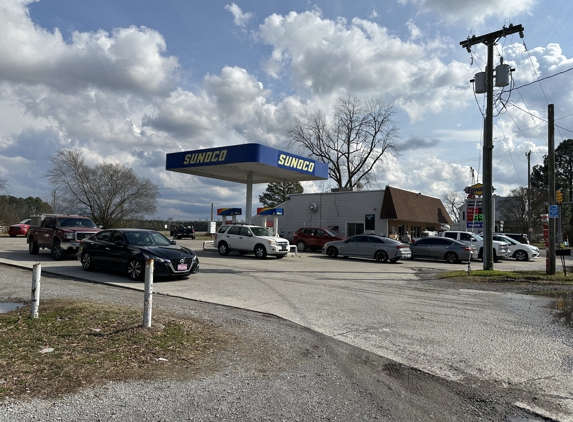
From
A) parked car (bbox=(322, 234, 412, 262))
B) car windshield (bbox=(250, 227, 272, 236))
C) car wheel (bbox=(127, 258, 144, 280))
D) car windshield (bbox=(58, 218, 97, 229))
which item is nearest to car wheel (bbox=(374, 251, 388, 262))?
parked car (bbox=(322, 234, 412, 262))

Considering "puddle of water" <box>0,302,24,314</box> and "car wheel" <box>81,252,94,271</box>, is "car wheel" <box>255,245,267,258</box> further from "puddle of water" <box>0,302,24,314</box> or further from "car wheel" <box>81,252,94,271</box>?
"puddle of water" <box>0,302,24,314</box>

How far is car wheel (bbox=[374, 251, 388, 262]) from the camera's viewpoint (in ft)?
75.4

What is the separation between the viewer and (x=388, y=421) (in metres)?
3.88

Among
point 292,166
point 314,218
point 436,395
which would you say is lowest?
point 436,395

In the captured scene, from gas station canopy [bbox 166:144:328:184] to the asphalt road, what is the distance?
8272mm

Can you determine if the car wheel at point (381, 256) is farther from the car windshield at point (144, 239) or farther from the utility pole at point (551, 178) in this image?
the car windshield at point (144, 239)

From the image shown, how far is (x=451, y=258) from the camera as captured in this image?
23.7 meters

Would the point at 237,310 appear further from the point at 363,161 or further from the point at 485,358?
the point at 363,161

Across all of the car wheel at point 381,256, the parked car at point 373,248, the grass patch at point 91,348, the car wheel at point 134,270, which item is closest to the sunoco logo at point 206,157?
the parked car at point 373,248

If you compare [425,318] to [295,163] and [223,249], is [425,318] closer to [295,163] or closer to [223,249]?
[223,249]

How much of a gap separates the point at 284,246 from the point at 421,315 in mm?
14105

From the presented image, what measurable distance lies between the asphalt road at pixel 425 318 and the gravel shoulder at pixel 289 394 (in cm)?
42

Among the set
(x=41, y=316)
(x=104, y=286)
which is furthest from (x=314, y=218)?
(x=41, y=316)

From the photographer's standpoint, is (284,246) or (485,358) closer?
(485,358)
